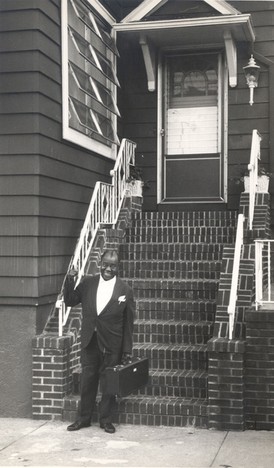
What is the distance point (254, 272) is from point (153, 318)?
1.24 metres

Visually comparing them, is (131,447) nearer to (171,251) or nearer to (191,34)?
(171,251)

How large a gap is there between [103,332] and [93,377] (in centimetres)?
44

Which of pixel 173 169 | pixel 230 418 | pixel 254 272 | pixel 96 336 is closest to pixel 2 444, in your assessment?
pixel 96 336

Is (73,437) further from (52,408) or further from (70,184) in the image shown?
(70,184)

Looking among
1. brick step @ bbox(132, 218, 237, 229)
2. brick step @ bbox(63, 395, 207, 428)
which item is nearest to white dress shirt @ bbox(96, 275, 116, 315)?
brick step @ bbox(63, 395, 207, 428)

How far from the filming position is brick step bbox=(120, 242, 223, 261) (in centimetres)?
809

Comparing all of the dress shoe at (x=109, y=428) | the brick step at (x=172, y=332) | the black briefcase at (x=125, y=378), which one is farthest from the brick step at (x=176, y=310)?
the dress shoe at (x=109, y=428)

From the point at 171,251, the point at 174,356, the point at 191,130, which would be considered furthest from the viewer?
the point at 191,130

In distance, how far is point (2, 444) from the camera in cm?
561

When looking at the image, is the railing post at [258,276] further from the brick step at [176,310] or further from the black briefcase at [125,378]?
the black briefcase at [125,378]

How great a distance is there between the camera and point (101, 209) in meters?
8.22

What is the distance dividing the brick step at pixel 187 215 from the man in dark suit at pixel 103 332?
2799mm

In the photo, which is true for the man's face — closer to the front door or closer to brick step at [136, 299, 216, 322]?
brick step at [136, 299, 216, 322]

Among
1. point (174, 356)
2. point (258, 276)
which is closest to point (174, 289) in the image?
point (174, 356)
